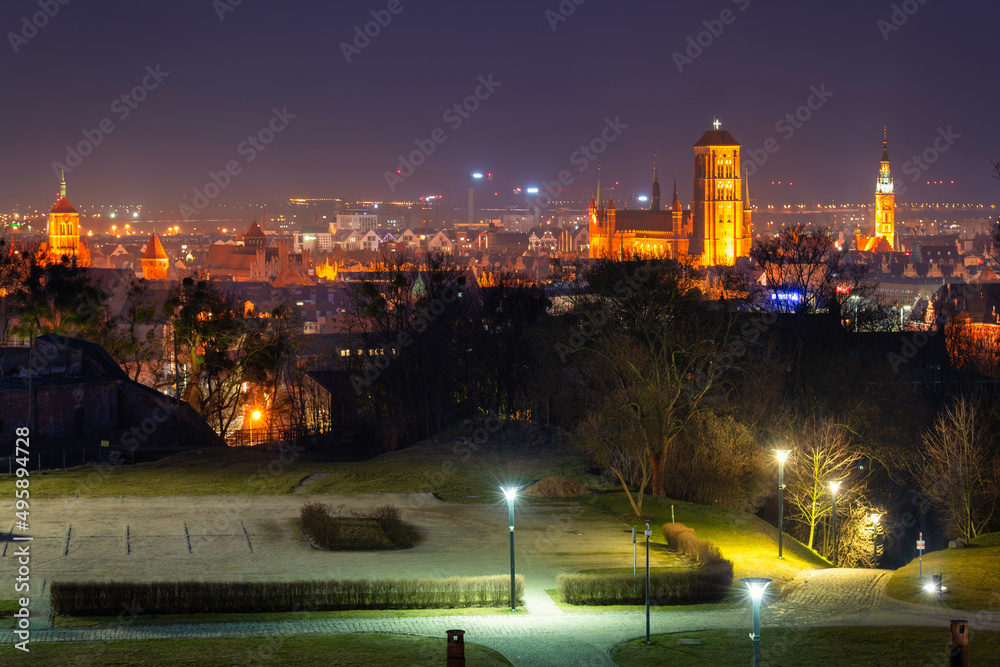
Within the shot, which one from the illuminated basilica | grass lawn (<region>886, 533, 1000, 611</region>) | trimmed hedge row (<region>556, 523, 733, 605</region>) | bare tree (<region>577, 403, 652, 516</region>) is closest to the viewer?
trimmed hedge row (<region>556, 523, 733, 605</region>)

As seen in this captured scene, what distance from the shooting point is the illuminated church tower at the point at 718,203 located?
470 feet

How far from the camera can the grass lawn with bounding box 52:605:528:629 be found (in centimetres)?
1788

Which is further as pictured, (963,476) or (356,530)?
(963,476)

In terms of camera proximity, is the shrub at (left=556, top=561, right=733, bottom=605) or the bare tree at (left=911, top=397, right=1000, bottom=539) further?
the bare tree at (left=911, top=397, right=1000, bottom=539)

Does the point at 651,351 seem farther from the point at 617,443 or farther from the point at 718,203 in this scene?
Result: the point at 718,203

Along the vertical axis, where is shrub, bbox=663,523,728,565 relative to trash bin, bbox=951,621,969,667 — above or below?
below

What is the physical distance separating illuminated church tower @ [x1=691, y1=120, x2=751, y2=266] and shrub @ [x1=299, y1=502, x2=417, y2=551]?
121 m

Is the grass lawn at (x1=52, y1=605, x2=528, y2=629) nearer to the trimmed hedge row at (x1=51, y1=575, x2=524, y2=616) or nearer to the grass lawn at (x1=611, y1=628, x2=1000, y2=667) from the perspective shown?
the trimmed hedge row at (x1=51, y1=575, x2=524, y2=616)

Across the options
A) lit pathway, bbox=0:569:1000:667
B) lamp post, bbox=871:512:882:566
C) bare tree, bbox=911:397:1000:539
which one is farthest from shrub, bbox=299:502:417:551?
bare tree, bbox=911:397:1000:539

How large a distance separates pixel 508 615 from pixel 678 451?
536 inches

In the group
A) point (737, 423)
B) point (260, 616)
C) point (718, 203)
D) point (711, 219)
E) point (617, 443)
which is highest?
point (718, 203)

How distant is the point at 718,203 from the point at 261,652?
133 metres

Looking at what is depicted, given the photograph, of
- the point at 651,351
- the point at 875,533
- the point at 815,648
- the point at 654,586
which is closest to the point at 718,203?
the point at 875,533

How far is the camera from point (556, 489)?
30.0 metres
